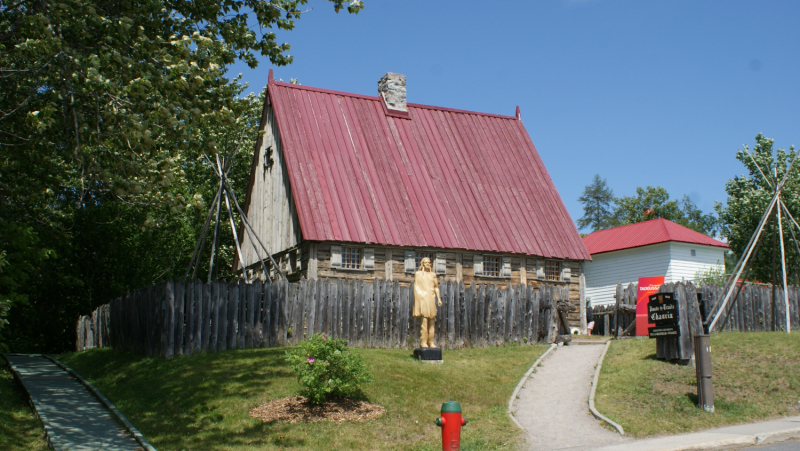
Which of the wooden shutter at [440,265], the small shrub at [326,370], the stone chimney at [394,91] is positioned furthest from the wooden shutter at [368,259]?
the small shrub at [326,370]

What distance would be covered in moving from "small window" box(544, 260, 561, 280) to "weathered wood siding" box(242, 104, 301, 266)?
30.9 feet

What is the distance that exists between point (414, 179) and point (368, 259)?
4.41m

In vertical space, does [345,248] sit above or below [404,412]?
above

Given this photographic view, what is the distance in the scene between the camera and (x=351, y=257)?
2130cm

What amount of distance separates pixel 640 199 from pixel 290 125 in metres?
57.5

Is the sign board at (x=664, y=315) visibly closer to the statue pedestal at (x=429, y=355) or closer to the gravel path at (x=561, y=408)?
the gravel path at (x=561, y=408)

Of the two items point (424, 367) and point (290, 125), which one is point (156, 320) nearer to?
point (424, 367)

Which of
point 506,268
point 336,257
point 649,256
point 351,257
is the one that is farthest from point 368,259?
point 649,256

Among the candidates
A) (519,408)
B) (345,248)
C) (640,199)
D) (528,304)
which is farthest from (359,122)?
(640,199)

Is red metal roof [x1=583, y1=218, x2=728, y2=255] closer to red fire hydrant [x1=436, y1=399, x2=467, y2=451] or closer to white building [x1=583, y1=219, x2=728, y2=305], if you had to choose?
white building [x1=583, y1=219, x2=728, y2=305]

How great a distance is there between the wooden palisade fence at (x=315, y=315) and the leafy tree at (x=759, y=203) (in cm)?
1674

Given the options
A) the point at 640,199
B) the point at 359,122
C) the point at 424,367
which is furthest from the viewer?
the point at 640,199

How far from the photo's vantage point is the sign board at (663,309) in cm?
1409

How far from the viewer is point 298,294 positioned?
662 inches
